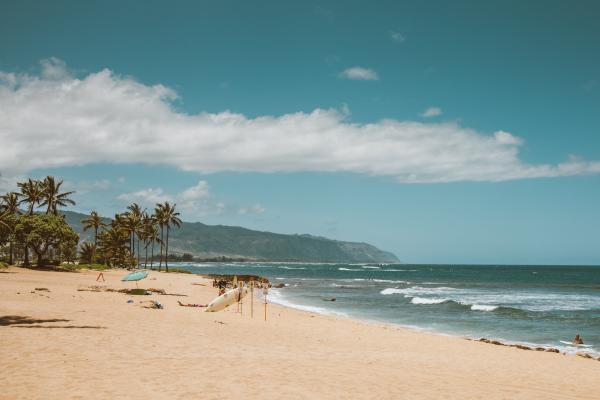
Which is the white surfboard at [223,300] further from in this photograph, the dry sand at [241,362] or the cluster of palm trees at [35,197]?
the cluster of palm trees at [35,197]

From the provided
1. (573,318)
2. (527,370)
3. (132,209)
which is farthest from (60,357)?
(132,209)

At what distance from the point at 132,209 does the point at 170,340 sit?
79278mm

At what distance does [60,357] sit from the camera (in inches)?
466

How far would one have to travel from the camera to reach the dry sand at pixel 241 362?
10.2 m

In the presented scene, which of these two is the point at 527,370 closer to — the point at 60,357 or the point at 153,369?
the point at 153,369

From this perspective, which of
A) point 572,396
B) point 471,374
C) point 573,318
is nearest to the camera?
point 572,396

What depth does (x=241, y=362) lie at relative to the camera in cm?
1313

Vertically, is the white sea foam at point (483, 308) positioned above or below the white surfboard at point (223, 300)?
below

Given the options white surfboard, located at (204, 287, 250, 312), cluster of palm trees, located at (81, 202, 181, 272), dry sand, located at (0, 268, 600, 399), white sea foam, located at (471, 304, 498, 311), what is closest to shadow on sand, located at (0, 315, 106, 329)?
dry sand, located at (0, 268, 600, 399)

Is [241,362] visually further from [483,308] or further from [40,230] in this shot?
[40,230]

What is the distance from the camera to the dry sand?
1018cm

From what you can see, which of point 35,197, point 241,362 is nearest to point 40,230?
point 35,197

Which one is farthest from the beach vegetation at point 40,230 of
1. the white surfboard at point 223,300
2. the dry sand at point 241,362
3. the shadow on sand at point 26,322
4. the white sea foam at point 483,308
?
the white sea foam at point 483,308

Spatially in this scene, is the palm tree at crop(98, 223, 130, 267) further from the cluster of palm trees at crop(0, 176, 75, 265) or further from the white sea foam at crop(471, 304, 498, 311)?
the white sea foam at crop(471, 304, 498, 311)
